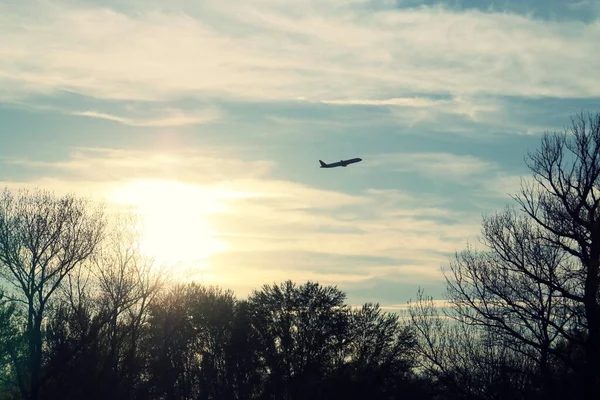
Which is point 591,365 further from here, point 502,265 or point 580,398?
point 502,265

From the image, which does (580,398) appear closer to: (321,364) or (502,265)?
(502,265)

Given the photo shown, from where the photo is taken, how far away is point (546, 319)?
29484 millimetres

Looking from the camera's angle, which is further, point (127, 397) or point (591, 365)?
point (127, 397)

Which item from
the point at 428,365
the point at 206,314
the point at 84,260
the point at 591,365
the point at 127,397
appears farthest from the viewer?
the point at 206,314

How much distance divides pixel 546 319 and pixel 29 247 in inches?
1375

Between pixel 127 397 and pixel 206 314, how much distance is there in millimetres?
23816

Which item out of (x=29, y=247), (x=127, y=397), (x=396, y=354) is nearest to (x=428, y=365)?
(x=29, y=247)

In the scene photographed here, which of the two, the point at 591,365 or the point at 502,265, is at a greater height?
the point at 502,265

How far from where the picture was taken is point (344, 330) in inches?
3265

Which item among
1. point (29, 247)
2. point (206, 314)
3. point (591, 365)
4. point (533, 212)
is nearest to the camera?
point (591, 365)

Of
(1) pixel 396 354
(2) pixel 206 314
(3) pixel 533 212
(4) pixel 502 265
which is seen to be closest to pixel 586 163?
(3) pixel 533 212

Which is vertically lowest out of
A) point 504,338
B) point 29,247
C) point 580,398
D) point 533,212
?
point 580,398

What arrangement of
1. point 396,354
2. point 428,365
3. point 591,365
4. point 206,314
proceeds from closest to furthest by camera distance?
point 591,365 → point 428,365 → point 396,354 → point 206,314

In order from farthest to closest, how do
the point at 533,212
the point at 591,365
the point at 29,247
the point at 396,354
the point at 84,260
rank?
the point at 396,354
the point at 84,260
the point at 29,247
the point at 533,212
the point at 591,365
